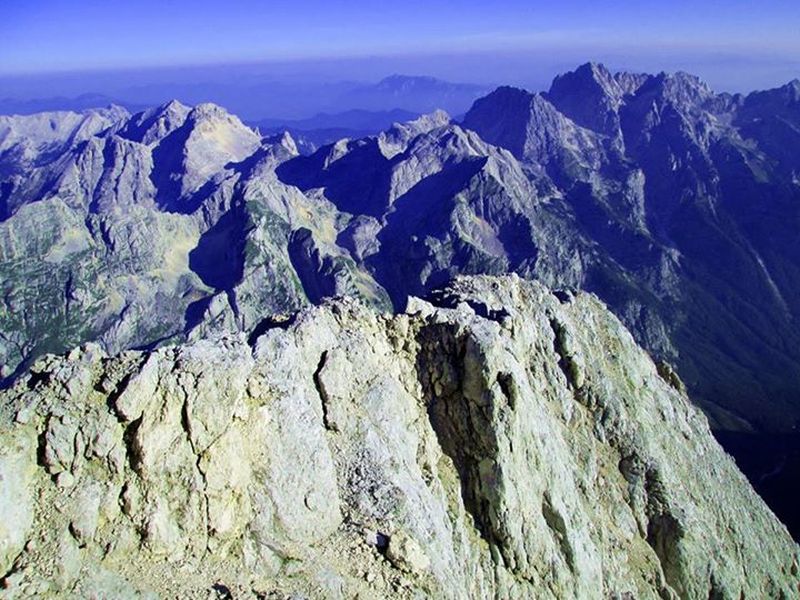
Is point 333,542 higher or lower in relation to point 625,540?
higher

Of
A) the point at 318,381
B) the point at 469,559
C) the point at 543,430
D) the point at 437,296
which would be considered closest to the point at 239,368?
the point at 318,381

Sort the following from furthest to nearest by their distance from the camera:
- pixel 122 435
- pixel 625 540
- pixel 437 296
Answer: pixel 437 296 < pixel 625 540 < pixel 122 435

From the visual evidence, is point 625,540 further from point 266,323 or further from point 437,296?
point 266,323

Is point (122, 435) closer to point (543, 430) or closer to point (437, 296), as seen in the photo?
point (543, 430)

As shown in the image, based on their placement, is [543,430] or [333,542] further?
[543,430]

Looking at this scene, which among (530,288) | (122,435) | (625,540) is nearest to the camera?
(122,435)

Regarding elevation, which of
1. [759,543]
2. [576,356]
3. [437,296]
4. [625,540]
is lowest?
[759,543]
